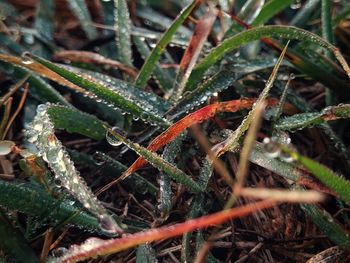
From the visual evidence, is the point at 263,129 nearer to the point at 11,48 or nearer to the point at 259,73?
the point at 259,73

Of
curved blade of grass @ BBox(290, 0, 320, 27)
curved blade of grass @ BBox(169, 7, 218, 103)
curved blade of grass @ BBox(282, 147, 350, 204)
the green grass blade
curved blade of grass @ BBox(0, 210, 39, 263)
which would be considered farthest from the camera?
curved blade of grass @ BBox(290, 0, 320, 27)

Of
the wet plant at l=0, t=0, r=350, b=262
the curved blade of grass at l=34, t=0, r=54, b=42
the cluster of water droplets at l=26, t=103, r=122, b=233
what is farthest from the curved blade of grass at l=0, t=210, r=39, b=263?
the curved blade of grass at l=34, t=0, r=54, b=42

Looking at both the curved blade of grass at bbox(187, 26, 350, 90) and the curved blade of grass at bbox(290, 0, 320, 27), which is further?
the curved blade of grass at bbox(290, 0, 320, 27)

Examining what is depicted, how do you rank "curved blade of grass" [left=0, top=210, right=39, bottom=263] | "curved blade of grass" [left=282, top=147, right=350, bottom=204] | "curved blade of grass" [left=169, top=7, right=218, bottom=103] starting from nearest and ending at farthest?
"curved blade of grass" [left=282, top=147, right=350, bottom=204], "curved blade of grass" [left=0, top=210, right=39, bottom=263], "curved blade of grass" [left=169, top=7, right=218, bottom=103]

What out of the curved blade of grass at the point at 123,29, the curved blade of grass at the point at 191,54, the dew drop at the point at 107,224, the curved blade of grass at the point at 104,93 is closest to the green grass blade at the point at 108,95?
the curved blade of grass at the point at 104,93

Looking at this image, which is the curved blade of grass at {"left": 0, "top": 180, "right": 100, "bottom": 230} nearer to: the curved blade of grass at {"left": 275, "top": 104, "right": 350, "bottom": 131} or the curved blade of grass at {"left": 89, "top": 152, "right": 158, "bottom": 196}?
the curved blade of grass at {"left": 89, "top": 152, "right": 158, "bottom": 196}

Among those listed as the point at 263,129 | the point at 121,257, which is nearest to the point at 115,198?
the point at 121,257
